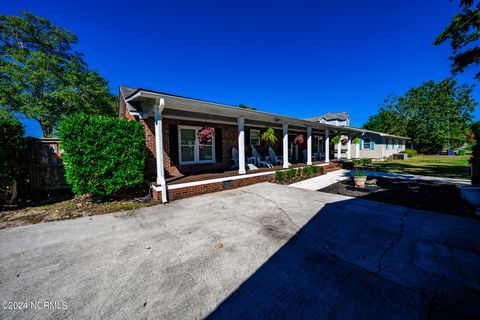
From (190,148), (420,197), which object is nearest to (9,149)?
(190,148)

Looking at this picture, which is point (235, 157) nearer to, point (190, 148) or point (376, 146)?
point (190, 148)

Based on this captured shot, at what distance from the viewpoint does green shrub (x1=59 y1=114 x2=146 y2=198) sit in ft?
15.1

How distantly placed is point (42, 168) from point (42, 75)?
13.4 m

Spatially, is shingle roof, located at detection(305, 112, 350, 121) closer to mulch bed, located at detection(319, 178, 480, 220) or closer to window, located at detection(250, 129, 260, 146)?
window, located at detection(250, 129, 260, 146)

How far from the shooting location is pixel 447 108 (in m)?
28.1

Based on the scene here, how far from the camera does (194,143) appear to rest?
798 centimetres

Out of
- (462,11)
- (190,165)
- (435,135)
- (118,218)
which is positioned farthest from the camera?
(435,135)

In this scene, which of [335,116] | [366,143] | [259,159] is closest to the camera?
[259,159]

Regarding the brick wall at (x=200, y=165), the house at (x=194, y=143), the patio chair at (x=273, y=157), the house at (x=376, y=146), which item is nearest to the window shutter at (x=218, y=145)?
the house at (x=194, y=143)

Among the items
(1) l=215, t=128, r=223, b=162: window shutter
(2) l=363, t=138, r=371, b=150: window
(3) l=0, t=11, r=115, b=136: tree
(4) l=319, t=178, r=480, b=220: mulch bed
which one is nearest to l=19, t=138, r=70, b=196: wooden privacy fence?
(1) l=215, t=128, r=223, b=162: window shutter

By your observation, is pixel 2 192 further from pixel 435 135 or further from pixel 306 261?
pixel 435 135

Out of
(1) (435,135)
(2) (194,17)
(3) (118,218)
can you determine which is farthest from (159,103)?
(1) (435,135)

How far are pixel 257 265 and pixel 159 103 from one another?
4.77 m

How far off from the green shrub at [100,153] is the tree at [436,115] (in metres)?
40.8
